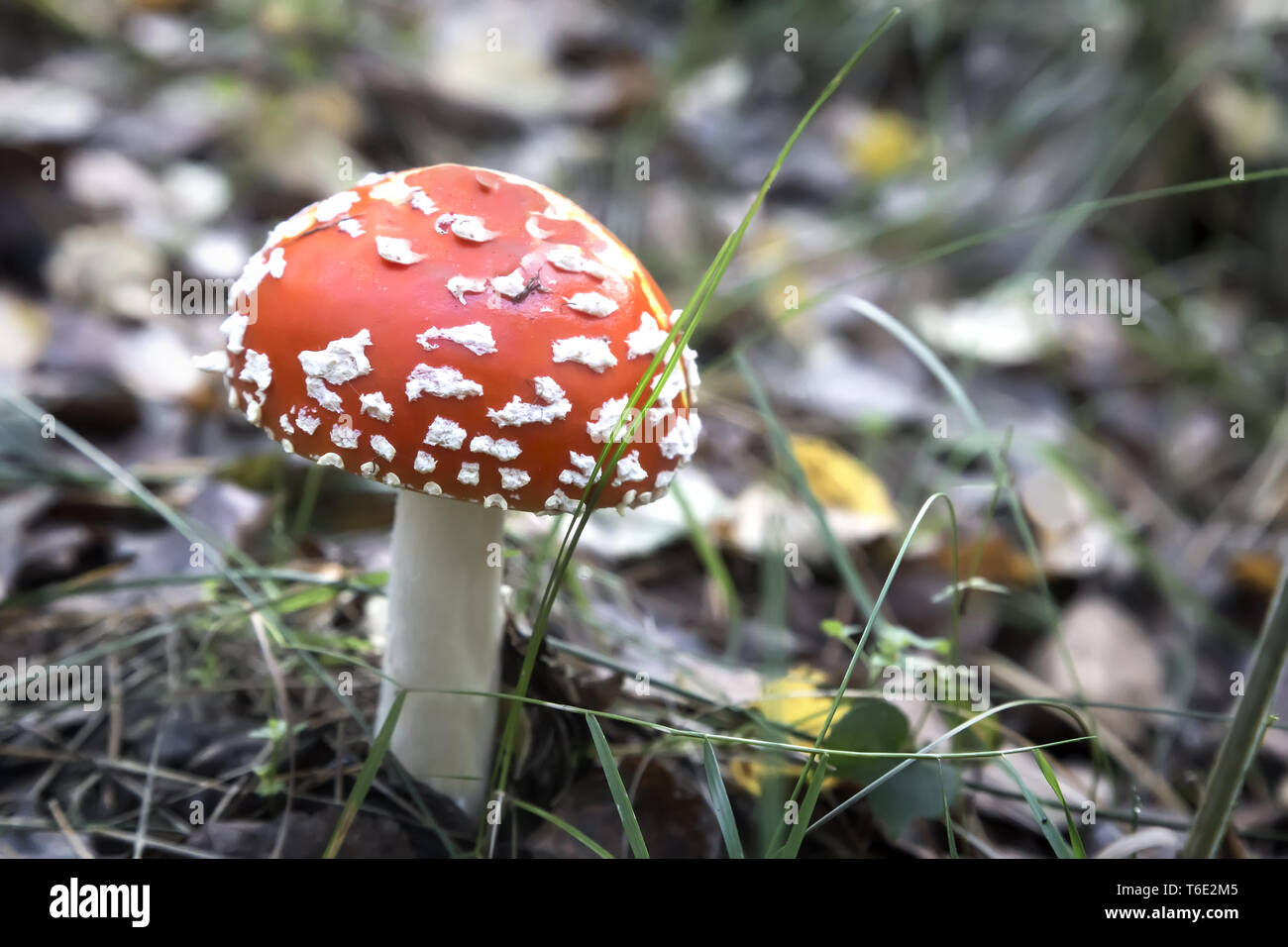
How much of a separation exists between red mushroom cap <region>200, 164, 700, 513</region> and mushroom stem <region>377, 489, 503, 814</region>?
0.33m

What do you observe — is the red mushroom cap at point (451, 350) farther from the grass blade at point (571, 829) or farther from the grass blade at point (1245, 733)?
the grass blade at point (1245, 733)

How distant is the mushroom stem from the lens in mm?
2141

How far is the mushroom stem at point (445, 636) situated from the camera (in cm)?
214

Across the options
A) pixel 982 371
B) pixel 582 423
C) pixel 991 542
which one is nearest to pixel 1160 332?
pixel 982 371

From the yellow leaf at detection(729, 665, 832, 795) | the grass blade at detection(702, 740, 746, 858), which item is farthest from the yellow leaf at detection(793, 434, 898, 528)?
the grass blade at detection(702, 740, 746, 858)

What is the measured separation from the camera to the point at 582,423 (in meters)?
1.81

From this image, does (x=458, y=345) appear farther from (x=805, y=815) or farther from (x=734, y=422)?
(x=734, y=422)

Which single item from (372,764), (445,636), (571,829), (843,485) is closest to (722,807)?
(571,829)

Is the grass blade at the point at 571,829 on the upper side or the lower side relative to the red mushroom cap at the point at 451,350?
lower

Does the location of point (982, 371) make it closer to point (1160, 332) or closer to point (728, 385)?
point (1160, 332)

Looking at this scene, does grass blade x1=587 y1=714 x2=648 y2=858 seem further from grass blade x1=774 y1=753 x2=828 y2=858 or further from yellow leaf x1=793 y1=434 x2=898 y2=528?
yellow leaf x1=793 y1=434 x2=898 y2=528

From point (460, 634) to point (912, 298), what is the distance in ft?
12.5

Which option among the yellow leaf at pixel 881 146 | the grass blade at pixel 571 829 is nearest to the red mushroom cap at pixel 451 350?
the grass blade at pixel 571 829

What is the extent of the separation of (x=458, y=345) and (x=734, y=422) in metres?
2.45
